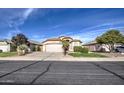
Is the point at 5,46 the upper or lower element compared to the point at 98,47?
upper

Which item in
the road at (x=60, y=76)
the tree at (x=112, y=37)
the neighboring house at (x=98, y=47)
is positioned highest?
the tree at (x=112, y=37)

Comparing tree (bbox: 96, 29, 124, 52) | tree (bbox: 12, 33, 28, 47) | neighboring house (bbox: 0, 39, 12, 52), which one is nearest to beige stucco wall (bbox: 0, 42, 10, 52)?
neighboring house (bbox: 0, 39, 12, 52)

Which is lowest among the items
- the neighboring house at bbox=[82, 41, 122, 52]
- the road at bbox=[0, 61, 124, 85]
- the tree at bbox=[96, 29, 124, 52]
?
the road at bbox=[0, 61, 124, 85]

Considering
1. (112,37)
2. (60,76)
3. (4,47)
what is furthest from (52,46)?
(60,76)

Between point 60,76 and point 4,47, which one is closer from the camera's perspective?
point 60,76

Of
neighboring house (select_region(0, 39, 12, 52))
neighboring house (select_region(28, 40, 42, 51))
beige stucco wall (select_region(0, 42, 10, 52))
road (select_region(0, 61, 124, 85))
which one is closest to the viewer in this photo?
road (select_region(0, 61, 124, 85))

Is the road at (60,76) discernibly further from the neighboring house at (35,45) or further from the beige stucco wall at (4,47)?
the neighboring house at (35,45)

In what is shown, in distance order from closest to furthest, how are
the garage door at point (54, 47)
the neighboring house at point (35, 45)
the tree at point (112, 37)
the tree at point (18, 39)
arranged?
1. the tree at point (112, 37)
2. the tree at point (18, 39)
3. the garage door at point (54, 47)
4. the neighboring house at point (35, 45)

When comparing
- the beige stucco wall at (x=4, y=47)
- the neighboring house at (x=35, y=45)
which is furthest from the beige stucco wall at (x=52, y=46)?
the beige stucco wall at (x=4, y=47)

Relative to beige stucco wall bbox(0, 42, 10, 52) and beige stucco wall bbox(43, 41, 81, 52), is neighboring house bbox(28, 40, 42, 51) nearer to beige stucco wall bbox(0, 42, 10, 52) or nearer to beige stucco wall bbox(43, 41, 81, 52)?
beige stucco wall bbox(43, 41, 81, 52)

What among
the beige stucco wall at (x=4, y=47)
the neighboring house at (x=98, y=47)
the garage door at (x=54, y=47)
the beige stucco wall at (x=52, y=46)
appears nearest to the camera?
the beige stucco wall at (x=4, y=47)

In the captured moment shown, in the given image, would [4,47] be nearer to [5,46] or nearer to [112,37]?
[5,46]
